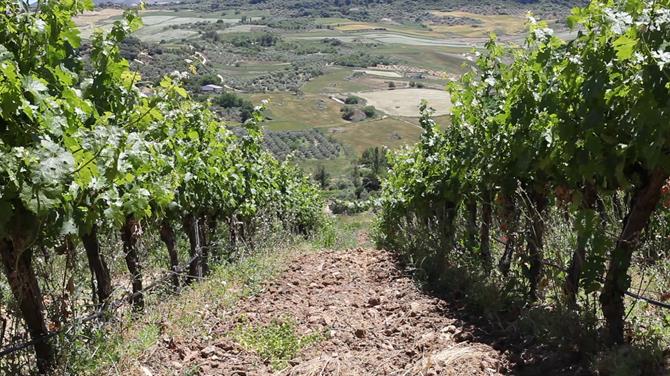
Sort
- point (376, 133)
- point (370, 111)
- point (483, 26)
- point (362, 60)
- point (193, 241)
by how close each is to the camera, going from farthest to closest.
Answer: point (483, 26), point (362, 60), point (370, 111), point (376, 133), point (193, 241)

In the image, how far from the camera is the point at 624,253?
3.92m

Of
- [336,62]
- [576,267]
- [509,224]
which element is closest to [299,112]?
[336,62]

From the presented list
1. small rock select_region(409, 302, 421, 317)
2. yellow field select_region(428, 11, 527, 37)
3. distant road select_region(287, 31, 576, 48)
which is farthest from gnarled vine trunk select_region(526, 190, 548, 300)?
yellow field select_region(428, 11, 527, 37)

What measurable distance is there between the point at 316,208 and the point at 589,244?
16571 millimetres

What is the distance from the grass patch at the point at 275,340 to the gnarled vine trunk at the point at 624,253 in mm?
2265

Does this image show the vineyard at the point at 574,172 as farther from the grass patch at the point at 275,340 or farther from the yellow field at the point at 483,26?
the yellow field at the point at 483,26

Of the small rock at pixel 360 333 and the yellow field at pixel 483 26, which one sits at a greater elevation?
the small rock at pixel 360 333

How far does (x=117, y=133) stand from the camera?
3.62 metres

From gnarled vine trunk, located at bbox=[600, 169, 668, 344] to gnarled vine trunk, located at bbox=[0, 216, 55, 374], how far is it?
11.5 feet

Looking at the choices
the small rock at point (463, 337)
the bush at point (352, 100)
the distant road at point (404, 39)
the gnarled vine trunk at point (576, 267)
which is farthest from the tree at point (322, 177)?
the distant road at point (404, 39)

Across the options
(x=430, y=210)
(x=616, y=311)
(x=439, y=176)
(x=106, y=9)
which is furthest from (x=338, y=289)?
(x=106, y=9)

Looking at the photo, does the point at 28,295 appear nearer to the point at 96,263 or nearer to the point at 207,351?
the point at 96,263

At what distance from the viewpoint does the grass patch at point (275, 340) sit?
499cm

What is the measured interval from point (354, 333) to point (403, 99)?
88493 millimetres
